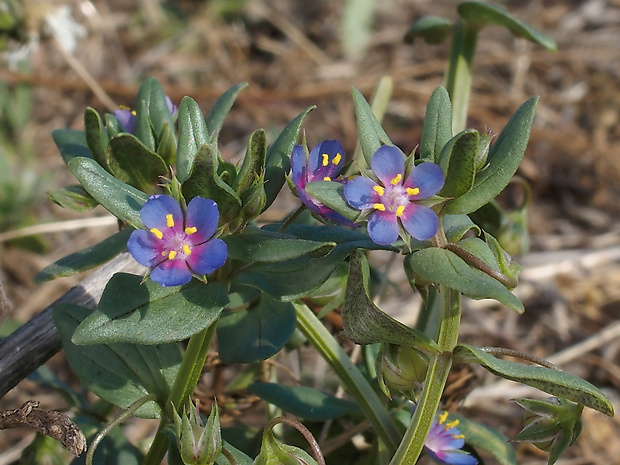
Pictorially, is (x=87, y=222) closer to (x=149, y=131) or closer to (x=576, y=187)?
(x=149, y=131)

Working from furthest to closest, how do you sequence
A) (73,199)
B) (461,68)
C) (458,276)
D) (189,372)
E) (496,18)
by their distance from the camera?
1. (461,68)
2. (496,18)
3. (73,199)
4. (189,372)
5. (458,276)

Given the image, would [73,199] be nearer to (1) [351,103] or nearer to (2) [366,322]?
(2) [366,322]

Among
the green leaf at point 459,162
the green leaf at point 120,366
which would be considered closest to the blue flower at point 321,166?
the green leaf at point 459,162

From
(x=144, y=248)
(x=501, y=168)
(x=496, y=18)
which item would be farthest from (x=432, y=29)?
(x=144, y=248)

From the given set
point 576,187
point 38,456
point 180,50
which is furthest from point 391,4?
point 38,456

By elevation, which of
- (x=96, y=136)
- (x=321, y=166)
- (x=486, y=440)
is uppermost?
(x=96, y=136)

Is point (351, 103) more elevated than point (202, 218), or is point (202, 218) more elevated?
point (202, 218)

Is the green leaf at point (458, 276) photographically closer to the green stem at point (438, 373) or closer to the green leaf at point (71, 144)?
the green stem at point (438, 373)

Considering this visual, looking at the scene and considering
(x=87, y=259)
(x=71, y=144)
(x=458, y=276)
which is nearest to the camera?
(x=458, y=276)
